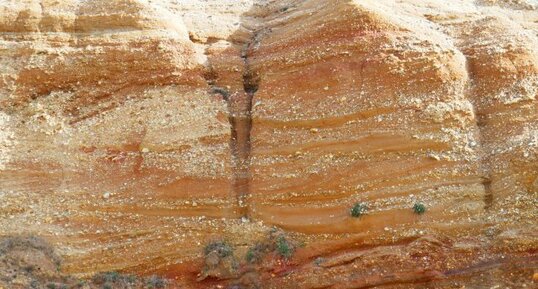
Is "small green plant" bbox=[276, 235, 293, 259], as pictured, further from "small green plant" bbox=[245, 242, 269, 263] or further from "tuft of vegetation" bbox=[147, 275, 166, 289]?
"tuft of vegetation" bbox=[147, 275, 166, 289]

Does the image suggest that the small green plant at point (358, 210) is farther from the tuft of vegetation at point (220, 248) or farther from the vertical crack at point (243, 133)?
the tuft of vegetation at point (220, 248)

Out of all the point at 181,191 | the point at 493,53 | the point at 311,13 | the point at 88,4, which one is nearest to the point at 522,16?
the point at 493,53

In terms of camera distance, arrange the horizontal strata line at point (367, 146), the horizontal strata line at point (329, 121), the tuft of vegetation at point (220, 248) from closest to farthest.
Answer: the tuft of vegetation at point (220, 248)
the horizontal strata line at point (367, 146)
the horizontal strata line at point (329, 121)

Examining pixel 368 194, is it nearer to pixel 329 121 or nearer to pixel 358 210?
pixel 358 210

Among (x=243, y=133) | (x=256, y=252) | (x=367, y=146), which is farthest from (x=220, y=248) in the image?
(x=367, y=146)

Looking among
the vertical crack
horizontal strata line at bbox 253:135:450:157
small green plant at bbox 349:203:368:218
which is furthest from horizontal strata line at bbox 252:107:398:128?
small green plant at bbox 349:203:368:218

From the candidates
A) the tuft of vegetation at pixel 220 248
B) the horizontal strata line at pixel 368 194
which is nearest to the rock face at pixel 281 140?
the horizontal strata line at pixel 368 194
